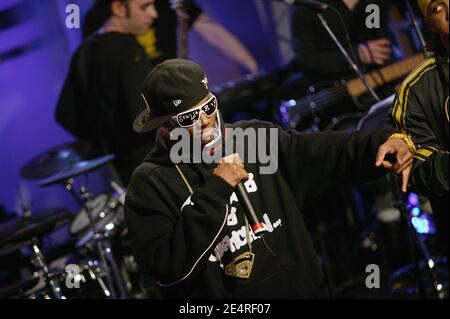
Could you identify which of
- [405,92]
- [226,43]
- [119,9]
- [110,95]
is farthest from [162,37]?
[405,92]

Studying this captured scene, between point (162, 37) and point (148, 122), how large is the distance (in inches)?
110

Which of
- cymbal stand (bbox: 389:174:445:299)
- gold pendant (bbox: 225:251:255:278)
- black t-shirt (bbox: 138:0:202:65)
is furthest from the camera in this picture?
black t-shirt (bbox: 138:0:202:65)

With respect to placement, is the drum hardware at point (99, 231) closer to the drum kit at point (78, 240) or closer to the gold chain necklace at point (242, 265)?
the drum kit at point (78, 240)

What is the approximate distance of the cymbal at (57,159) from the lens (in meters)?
Answer: 5.66

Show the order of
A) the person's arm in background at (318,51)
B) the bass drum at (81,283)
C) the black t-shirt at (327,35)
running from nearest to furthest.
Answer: the black t-shirt at (327,35)
the person's arm in background at (318,51)
the bass drum at (81,283)

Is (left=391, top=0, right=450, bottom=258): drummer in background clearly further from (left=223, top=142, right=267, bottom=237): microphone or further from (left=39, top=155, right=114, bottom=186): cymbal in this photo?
(left=39, top=155, right=114, bottom=186): cymbal

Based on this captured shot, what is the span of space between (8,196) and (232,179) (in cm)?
398

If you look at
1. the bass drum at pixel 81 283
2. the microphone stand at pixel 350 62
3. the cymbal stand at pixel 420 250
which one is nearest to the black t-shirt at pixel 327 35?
the microphone stand at pixel 350 62

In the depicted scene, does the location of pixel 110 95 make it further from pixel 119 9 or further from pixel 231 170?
pixel 231 170

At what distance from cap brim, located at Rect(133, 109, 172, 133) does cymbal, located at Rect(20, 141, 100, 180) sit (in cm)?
236

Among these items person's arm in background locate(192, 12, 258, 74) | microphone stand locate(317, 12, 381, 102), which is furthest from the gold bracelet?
person's arm in background locate(192, 12, 258, 74)

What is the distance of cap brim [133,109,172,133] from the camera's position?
3303 millimetres

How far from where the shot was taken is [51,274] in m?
5.11

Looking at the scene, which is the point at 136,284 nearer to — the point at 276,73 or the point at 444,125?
the point at 276,73
